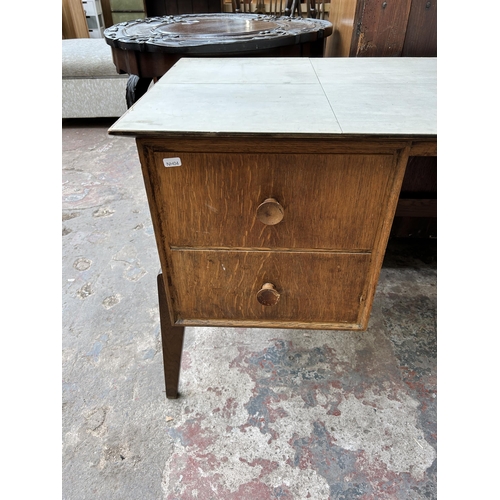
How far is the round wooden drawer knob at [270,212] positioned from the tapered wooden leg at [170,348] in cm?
31

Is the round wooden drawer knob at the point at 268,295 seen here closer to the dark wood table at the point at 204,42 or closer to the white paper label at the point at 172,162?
the white paper label at the point at 172,162

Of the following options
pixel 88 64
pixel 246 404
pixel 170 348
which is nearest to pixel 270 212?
pixel 170 348

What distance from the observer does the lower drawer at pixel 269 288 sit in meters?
0.70

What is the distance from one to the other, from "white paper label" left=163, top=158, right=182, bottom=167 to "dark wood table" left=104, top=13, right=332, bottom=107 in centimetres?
64

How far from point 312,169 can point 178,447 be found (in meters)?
0.72

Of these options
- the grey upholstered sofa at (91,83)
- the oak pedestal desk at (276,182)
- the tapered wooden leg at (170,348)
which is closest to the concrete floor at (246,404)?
the tapered wooden leg at (170,348)

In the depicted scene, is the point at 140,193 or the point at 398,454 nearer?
the point at 398,454

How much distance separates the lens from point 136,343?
3.74 feet

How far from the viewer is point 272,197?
0.62 m

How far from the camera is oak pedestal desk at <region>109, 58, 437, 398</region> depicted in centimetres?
56

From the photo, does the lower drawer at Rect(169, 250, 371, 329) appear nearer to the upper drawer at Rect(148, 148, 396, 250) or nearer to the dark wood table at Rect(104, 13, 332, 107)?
the upper drawer at Rect(148, 148, 396, 250)

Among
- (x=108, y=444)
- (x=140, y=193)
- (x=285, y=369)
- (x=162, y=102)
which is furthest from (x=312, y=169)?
(x=140, y=193)

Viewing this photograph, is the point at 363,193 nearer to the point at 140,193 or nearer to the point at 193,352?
the point at 193,352

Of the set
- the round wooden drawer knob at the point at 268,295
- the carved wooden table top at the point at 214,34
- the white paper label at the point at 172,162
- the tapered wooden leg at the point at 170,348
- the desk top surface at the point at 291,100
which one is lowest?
the tapered wooden leg at the point at 170,348
